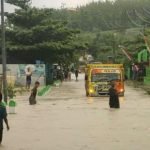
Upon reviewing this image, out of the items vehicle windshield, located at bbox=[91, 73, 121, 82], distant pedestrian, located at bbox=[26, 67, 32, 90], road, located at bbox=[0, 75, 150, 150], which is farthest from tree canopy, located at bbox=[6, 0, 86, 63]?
road, located at bbox=[0, 75, 150, 150]

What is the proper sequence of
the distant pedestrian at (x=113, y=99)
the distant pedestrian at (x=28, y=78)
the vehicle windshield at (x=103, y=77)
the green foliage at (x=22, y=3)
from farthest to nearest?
the green foliage at (x=22, y=3), the distant pedestrian at (x=28, y=78), the vehicle windshield at (x=103, y=77), the distant pedestrian at (x=113, y=99)

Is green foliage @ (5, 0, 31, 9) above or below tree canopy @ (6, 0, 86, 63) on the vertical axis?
above

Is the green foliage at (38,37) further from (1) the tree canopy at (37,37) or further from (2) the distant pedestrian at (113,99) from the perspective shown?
(2) the distant pedestrian at (113,99)

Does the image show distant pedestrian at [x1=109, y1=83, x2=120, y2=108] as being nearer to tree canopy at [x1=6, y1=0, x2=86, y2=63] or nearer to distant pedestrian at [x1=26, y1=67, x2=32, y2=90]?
distant pedestrian at [x1=26, y1=67, x2=32, y2=90]

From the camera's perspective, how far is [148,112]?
2931 cm

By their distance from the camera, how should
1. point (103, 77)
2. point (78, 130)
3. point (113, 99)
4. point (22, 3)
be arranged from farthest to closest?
point (22, 3) < point (103, 77) < point (113, 99) < point (78, 130)

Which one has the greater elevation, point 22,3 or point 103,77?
point 22,3

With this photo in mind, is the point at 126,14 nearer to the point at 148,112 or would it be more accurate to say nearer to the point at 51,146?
the point at 148,112

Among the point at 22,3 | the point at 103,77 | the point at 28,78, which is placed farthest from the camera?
the point at 22,3

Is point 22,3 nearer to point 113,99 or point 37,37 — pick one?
point 37,37

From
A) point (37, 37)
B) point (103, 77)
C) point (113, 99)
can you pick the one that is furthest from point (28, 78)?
point (113, 99)

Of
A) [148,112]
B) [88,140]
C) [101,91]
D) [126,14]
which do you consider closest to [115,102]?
[148,112]

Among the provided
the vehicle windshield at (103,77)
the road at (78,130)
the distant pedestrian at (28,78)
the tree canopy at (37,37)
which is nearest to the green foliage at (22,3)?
the tree canopy at (37,37)

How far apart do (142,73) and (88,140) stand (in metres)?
54.5
